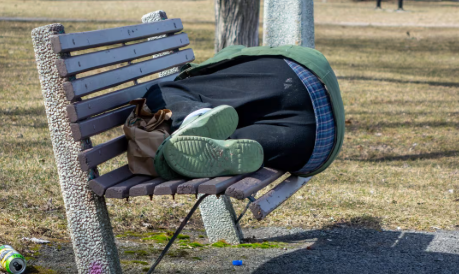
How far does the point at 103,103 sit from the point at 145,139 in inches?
12.5

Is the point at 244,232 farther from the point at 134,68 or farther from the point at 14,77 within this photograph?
the point at 14,77

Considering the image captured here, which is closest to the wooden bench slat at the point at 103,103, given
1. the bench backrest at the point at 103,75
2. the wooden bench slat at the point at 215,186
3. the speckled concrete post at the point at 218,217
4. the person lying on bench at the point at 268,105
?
the bench backrest at the point at 103,75

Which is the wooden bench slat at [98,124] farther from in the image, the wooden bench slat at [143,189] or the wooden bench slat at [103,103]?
the wooden bench slat at [143,189]

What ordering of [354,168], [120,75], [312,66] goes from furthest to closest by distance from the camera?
[354,168], [120,75], [312,66]

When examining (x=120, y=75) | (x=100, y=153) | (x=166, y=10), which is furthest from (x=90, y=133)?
(x=166, y=10)

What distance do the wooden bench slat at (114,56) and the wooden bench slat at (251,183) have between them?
2.71ft

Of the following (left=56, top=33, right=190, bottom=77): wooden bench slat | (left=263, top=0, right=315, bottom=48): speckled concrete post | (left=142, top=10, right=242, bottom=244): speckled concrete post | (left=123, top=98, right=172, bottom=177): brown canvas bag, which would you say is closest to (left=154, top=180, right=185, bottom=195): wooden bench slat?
(left=123, top=98, right=172, bottom=177): brown canvas bag

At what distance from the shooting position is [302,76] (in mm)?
2629

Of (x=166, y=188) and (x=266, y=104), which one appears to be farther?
(x=266, y=104)

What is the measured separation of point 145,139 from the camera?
7.97 feet

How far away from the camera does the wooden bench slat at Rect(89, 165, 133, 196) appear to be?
2308 mm

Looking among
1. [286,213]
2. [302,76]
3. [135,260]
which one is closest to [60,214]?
[135,260]

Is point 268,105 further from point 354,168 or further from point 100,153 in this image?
point 354,168

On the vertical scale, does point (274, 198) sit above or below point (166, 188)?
below
